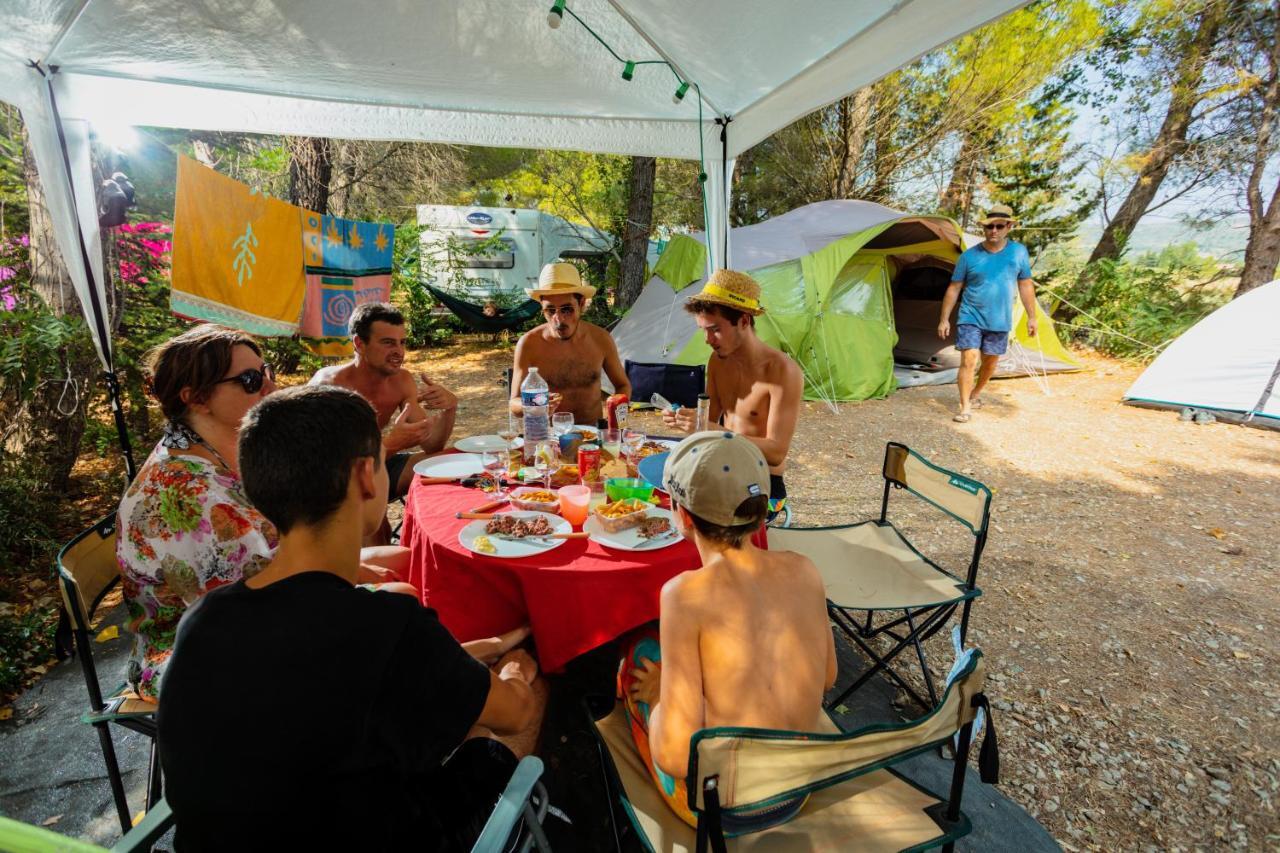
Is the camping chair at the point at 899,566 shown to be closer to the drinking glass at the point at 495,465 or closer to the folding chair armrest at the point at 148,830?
the drinking glass at the point at 495,465

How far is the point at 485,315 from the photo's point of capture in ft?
28.6

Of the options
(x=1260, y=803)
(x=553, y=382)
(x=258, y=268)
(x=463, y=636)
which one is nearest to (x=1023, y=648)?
(x=1260, y=803)

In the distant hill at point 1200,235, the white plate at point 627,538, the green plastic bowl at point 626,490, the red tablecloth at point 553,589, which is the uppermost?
the distant hill at point 1200,235

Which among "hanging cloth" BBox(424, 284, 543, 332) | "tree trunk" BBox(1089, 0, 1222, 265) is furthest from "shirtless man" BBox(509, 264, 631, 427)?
"tree trunk" BBox(1089, 0, 1222, 265)

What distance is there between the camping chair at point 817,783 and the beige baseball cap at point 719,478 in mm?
419

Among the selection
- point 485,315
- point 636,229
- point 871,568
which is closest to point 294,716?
point 871,568

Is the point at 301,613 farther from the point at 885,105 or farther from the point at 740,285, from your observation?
the point at 885,105

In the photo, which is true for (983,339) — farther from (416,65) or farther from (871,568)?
(416,65)

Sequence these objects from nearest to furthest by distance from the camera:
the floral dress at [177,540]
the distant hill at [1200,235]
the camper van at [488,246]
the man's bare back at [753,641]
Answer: the man's bare back at [753,641] → the floral dress at [177,540] → the distant hill at [1200,235] → the camper van at [488,246]

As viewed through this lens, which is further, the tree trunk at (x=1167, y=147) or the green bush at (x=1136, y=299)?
the tree trunk at (x=1167, y=147)

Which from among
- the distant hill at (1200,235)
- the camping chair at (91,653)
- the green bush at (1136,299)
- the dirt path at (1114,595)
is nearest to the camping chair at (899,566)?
the dirt path at (1114,595)

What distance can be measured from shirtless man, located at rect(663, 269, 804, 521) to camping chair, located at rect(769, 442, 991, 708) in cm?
31

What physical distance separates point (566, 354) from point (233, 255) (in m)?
2.43

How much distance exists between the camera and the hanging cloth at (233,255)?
3590 millimetres
